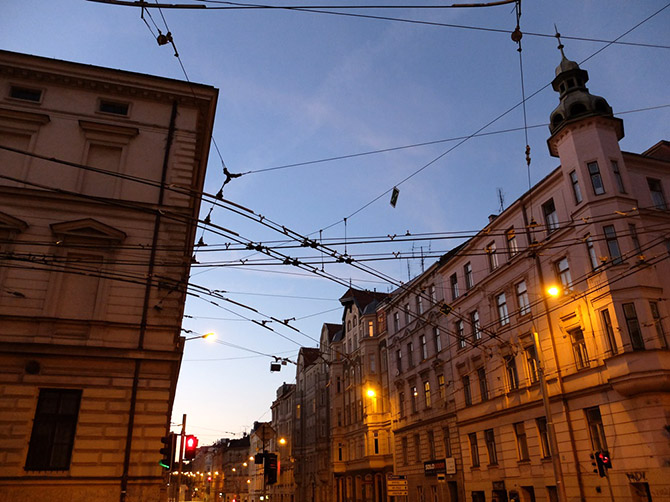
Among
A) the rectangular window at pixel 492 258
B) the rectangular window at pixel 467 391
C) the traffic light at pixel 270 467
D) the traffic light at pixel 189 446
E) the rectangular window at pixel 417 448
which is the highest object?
the rectangular window at pixel 492 258

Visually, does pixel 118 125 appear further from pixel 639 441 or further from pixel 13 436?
pixel 639 441

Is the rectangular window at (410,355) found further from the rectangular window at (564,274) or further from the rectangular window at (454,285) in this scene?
the rectangular window at (564,274)

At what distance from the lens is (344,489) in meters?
54.9

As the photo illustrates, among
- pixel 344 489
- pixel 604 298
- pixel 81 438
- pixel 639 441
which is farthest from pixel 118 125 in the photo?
pixel 344 489

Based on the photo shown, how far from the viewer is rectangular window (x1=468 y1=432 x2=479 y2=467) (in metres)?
32.5

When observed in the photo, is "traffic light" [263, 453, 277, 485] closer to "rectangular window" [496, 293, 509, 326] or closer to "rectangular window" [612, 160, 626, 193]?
"rectangular window" [496, 293, 509, 326]

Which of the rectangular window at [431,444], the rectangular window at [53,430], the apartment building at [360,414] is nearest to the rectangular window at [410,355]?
the apartment building at [360,414]

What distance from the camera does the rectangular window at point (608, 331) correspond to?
22672 millimetres

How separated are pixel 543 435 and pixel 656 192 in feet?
44.3

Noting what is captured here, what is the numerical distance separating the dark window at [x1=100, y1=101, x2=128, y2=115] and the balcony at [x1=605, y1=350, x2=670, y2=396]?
22.8 metres

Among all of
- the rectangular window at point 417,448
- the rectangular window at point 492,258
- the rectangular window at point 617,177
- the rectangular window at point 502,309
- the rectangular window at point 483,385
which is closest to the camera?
the rectangular window at point 617,177

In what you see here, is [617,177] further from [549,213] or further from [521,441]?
[521,441]

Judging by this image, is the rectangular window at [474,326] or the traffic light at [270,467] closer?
the traffic light at [270,467]

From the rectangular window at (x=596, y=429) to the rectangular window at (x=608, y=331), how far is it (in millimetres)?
2960
